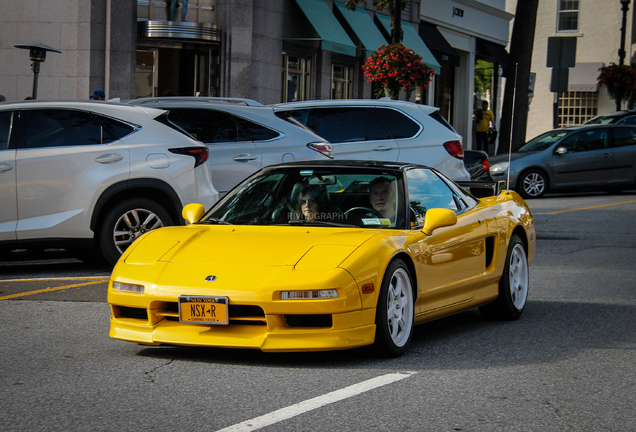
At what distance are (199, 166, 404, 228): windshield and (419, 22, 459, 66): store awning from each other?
27.6 meters

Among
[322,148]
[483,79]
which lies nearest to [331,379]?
[322,148]

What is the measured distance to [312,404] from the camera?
15.2 feet

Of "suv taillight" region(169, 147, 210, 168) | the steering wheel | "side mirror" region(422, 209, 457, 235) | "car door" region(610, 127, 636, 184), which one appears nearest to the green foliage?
"car door" region(610, 127, 636, 184)

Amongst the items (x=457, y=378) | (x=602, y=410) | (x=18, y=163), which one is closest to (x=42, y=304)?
(x=18, y=163)

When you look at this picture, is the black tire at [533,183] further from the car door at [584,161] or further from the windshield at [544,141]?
the windshield at [544,141]

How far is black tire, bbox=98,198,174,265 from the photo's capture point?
9344 mm

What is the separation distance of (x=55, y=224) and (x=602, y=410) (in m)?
6.01

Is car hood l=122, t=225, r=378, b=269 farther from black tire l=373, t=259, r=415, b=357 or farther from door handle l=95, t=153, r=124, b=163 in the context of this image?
door handle l=95, t=153, r=124, b=163

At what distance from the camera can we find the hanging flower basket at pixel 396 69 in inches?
882

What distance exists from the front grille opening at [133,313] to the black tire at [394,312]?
4.61ft

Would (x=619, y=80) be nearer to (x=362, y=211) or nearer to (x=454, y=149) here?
(x=454, y=149)

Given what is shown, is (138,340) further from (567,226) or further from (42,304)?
(567,226)

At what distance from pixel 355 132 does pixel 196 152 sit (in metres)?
4.08

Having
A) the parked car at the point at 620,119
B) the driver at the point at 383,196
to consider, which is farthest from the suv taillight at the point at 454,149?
the parked car at the point at 620,119
